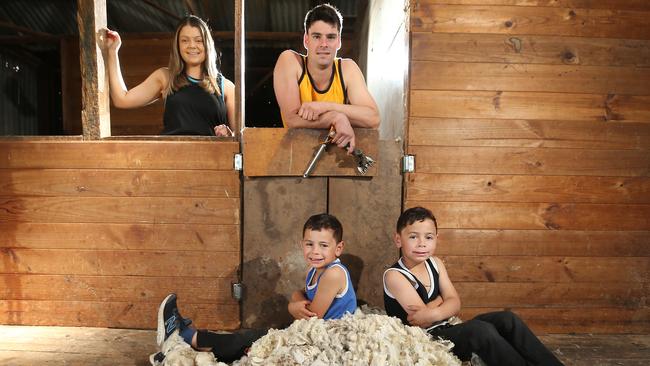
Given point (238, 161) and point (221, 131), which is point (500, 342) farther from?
point (221, 131)

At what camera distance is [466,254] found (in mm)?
2855

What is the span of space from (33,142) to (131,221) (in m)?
0.86

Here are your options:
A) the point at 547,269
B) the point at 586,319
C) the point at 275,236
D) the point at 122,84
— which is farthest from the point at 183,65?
the point at 586,319

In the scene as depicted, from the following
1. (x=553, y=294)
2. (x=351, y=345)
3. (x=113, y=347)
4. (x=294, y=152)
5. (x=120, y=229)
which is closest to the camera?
(x=351, y=345)

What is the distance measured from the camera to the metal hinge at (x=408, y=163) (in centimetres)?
278

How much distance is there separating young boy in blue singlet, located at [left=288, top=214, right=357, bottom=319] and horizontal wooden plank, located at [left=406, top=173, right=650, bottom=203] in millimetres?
763

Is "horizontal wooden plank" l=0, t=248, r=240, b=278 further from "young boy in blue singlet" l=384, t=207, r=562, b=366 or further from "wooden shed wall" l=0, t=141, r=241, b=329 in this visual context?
"young boy in blue singlet" l=384, t=207, r=562, b=366

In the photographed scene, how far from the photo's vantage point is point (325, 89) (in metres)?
2.77

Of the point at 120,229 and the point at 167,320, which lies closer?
the point at 167,320

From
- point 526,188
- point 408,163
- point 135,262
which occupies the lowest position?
point 135,262

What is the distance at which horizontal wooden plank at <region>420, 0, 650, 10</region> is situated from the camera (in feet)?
9.09

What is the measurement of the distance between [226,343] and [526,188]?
7.24 ft

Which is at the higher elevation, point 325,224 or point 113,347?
point 325,224

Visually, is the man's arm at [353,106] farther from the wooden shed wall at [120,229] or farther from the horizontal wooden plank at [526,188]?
the wooden shed wall at [120,229]
